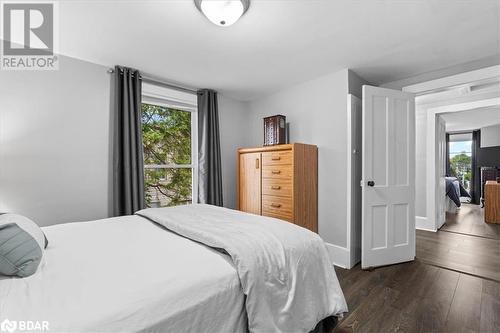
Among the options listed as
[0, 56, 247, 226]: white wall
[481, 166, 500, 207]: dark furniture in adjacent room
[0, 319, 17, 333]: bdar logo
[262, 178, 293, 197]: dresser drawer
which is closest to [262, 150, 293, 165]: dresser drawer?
[262, 178, 293, 197]: dresser drawer

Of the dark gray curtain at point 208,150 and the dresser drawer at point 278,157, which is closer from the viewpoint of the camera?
the dresser drawer at point 278,157

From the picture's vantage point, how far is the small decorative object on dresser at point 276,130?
3.16 meters

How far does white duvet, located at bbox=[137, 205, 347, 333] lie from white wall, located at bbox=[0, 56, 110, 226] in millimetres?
1415

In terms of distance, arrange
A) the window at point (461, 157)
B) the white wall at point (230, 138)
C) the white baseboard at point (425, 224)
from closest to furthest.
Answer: the white wall at point (230, 138), the white baseboard at point (425, 224), the window at point (461, 157)

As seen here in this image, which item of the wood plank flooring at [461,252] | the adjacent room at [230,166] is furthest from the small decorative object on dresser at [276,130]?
the wood plank flooring at [461,252]

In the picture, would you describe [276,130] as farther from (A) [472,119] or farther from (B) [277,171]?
(A) [472,119]

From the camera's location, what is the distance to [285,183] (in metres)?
2.82

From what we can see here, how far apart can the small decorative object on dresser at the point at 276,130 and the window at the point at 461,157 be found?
293 inches

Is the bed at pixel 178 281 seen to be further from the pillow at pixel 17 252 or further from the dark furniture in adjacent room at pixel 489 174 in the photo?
the dark furniture in adjacent room at pixel 489 174

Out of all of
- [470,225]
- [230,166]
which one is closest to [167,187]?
[230,166]

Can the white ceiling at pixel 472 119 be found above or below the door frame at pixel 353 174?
above


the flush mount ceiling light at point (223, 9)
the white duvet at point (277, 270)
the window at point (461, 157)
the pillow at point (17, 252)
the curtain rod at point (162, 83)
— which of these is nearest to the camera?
the pillow at point (17, 252)

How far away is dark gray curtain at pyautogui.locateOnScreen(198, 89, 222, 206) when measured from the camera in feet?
11.2

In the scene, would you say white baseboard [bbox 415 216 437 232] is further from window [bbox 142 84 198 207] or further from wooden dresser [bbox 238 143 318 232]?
window [bbox 142 84 198 207]
